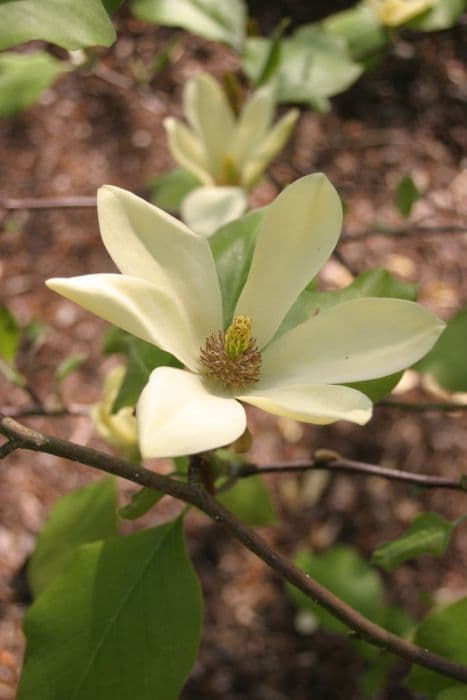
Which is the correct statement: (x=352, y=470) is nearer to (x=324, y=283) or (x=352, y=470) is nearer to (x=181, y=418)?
(x=181, y=418)

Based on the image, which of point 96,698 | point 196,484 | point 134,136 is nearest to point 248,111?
point 196,484

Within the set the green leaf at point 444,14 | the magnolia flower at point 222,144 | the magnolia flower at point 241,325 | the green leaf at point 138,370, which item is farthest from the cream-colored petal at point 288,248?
the green leaf at point 444,14

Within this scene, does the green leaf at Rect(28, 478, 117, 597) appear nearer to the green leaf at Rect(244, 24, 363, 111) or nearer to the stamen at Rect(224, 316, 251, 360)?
the stamen at Rect(224, 316, 251, 360)

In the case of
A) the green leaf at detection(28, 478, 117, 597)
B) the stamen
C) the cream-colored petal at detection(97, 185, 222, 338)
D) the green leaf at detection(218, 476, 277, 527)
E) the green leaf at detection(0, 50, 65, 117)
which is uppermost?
the cream-colored petal at detection(97, 185, 222, 338)

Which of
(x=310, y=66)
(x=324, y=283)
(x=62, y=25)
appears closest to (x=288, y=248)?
(x=62, y=25)

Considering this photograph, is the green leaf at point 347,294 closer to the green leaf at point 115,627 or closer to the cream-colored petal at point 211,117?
the green leaf at point 115,627

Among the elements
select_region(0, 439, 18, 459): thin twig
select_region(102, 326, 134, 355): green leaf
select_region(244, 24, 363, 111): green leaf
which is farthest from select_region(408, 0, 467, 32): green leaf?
select_region(0, 439, 18, 459): thin twig

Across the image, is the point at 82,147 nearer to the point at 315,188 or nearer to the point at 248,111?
the point at 248,111
